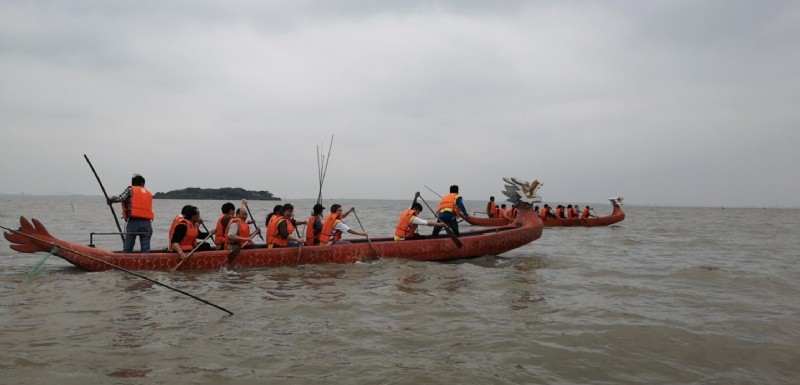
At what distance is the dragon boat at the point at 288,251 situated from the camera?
9016mm

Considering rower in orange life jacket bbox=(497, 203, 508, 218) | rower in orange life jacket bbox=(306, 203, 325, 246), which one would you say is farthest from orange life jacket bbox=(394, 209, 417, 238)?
rower in orange life jacket bbox=(497, 203, 508, 218)

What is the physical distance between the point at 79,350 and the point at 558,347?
4.84m

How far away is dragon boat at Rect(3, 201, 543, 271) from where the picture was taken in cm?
902

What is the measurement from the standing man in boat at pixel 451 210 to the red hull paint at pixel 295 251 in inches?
17.9

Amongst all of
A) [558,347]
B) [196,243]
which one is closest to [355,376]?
[558,347]

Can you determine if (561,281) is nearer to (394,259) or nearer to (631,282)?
(631,282)

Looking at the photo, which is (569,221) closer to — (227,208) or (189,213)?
(227,208)

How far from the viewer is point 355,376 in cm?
439

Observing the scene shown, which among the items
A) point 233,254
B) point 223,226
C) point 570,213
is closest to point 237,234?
point 223,226

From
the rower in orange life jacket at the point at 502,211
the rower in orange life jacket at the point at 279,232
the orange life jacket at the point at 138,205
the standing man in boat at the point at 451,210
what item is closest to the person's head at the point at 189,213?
the orange life jacket at the point at 138,205

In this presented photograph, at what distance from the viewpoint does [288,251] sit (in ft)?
33.6

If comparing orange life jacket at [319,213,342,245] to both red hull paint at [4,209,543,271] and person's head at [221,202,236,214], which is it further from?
person's head at [221,202,236,214]

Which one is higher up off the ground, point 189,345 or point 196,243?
point 196,243

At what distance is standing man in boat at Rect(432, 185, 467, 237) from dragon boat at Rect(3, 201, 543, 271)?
0.42 m
